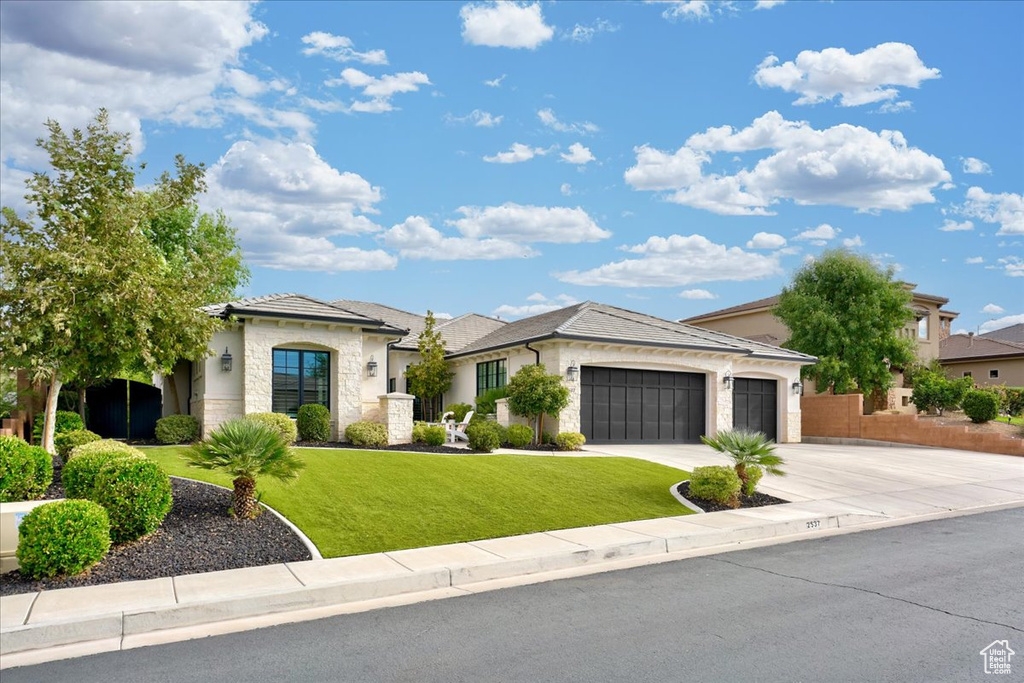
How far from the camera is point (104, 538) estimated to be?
8.61m

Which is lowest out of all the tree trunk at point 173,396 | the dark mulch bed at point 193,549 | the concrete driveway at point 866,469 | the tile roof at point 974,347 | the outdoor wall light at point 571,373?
the concrete driveway at point 866,469

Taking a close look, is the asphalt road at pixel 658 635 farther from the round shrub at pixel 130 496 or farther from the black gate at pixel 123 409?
the black gate at pixel 123 409

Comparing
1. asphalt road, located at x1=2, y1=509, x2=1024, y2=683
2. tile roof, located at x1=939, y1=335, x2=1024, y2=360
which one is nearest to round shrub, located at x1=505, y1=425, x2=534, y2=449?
asphalt road, located at x1=2, y1=509, x2=1024, y2=683

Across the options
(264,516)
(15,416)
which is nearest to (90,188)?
(15,416)

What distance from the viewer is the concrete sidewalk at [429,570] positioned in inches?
275

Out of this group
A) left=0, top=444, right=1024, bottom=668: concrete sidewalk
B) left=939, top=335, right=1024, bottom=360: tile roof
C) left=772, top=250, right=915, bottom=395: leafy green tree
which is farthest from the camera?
left=939, top=335, right=1024, bottom=360: tile roof

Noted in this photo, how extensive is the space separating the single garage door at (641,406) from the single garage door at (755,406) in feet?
7.24

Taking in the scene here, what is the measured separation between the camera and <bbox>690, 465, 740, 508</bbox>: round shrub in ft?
44.5

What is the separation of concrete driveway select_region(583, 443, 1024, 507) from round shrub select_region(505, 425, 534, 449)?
180 centimetres

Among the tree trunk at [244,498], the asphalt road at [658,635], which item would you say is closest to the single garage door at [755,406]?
the asphalt road at [658,635]

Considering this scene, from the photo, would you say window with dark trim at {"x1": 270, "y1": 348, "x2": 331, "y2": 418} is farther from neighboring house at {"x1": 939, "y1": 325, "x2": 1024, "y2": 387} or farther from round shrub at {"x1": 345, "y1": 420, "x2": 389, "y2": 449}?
neighboring house at {"x1": 939, "y1": 325, "x2": 1024, "y2": 387}

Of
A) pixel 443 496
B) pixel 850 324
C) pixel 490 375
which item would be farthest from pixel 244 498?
pixel 850 324

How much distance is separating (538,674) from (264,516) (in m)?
6.32

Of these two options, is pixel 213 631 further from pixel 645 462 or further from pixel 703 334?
pixel 703 334
